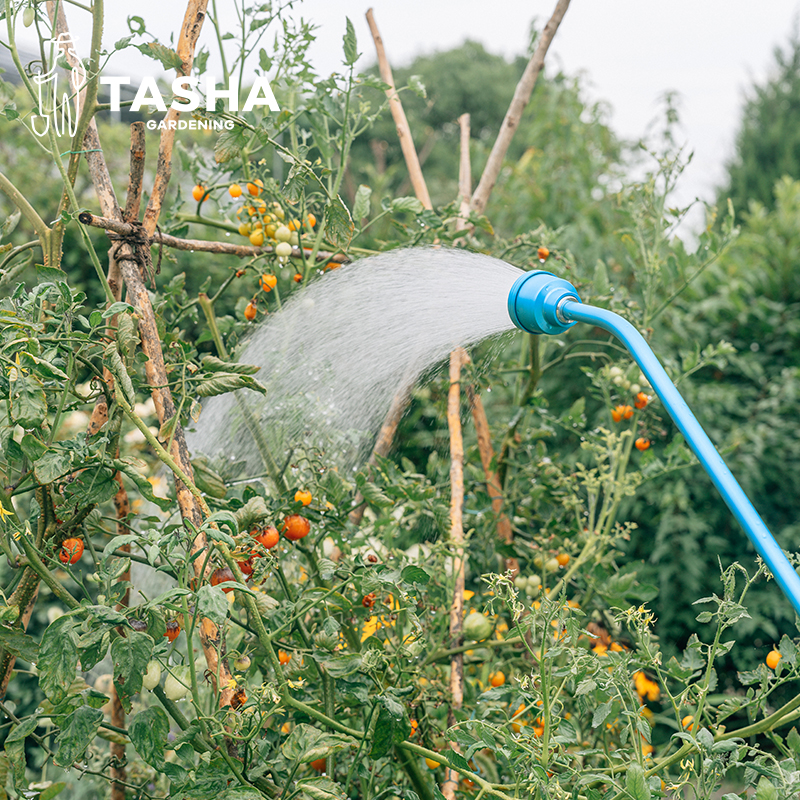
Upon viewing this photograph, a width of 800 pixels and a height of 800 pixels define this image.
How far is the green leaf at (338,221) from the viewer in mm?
919

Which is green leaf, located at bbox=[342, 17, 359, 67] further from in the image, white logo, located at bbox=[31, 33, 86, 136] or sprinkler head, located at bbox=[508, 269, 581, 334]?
sprinkler head, located at bbox=[508, 269, 581, 334]

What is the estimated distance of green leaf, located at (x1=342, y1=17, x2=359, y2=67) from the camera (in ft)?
3.22

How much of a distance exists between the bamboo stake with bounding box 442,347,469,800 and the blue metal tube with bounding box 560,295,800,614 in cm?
39

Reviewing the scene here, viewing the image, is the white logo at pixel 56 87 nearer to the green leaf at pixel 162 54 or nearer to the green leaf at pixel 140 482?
the green leaf at pixel 162 54

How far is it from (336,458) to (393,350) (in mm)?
186

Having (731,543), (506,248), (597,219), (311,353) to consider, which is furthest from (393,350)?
(597,219)

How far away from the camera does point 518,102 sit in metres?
1.36

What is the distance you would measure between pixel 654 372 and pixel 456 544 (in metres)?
0.44

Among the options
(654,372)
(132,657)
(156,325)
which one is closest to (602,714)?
(654,372)

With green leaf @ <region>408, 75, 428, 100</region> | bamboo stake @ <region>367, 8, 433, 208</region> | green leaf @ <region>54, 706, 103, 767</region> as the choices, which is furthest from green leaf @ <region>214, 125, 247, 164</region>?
green leaf @ <region>54, 706, 103, 767</region>

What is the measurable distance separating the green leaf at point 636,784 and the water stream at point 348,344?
1.85 ft

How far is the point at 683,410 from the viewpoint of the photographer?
644 millimetres

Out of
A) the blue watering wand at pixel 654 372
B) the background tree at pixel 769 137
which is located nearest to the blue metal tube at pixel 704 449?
the blue watering wand at pixel 654 372

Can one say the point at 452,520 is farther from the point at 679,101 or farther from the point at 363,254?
the point at 679,101
